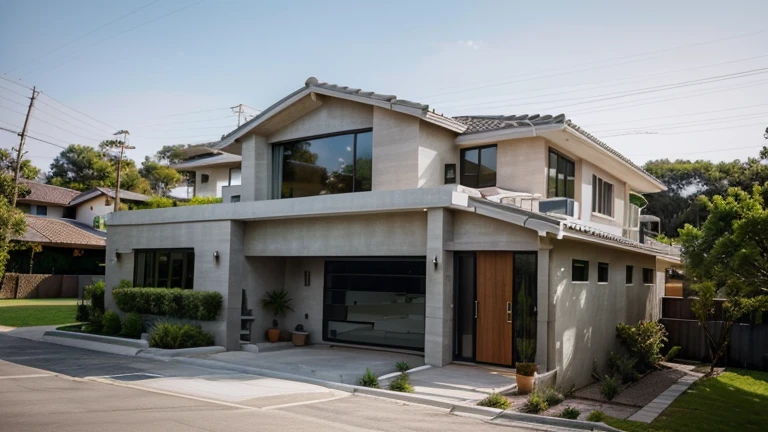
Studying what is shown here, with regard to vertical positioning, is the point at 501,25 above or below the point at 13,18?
below

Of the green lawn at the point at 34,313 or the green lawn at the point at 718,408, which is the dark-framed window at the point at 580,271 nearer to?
the green lawn at the point at 718,408

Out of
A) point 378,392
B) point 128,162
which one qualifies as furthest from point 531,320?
point 128,162

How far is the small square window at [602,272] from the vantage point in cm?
1721

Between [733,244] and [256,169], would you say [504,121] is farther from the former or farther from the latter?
[256,169]

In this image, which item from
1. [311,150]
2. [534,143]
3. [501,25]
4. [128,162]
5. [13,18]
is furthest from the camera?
[128,162]

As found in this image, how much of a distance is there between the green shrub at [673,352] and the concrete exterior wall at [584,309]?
1.45 meters

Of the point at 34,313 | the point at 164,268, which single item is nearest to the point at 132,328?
the point at 164,268

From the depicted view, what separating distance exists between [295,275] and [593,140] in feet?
35.1

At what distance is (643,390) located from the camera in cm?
1614

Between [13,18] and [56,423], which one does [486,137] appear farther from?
[13,18]

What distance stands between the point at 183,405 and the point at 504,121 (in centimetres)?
1309

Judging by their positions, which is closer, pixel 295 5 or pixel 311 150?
pixel 295 5

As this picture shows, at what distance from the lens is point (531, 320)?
1425 cm

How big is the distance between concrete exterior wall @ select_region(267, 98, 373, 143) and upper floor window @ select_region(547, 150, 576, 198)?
5935mm
